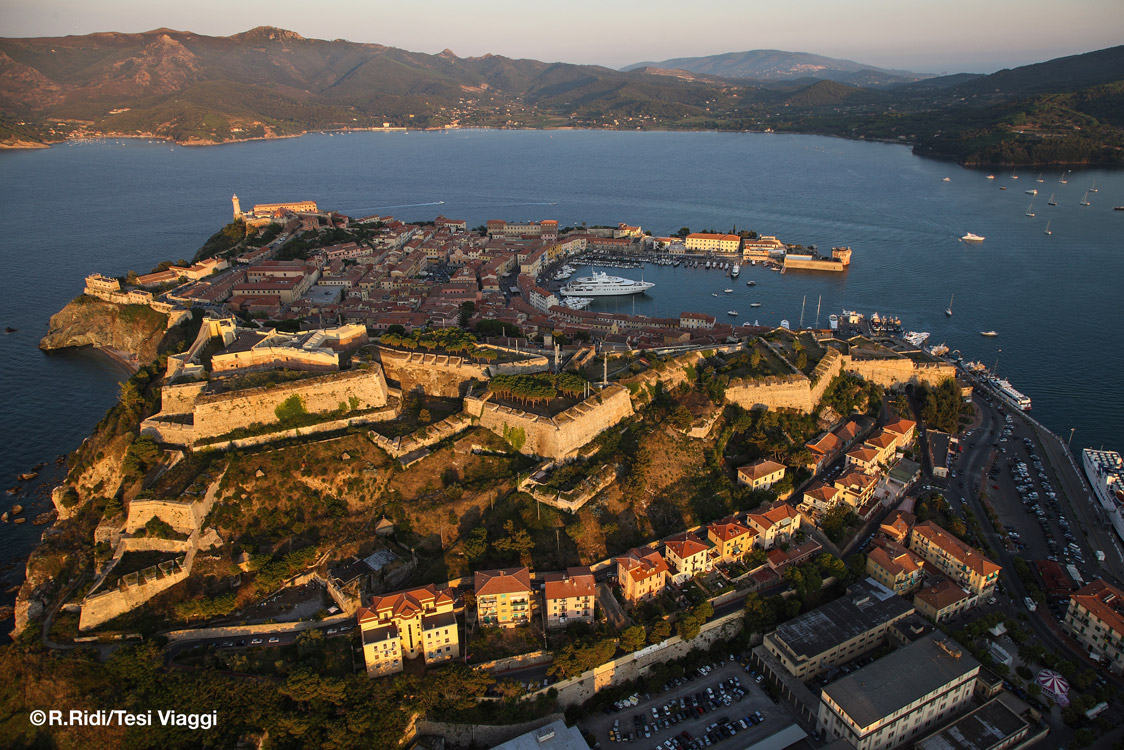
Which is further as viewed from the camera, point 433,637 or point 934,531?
point 934,531

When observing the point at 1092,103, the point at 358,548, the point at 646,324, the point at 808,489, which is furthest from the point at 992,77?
the point at 358,548

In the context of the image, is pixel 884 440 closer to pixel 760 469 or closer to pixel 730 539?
pixel 760 469

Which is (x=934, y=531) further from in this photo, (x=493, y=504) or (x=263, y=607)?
(x=263, y=607)

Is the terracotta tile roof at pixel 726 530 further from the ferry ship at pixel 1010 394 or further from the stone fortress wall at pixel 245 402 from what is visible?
the ferry ship at pixel 1010 394

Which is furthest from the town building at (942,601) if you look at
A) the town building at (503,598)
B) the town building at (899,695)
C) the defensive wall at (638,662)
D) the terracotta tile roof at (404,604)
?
the terracotta tile roof at (404,604)

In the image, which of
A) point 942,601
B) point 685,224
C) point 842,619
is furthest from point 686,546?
point 685,224

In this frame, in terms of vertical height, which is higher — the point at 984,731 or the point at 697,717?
the point at 984,731

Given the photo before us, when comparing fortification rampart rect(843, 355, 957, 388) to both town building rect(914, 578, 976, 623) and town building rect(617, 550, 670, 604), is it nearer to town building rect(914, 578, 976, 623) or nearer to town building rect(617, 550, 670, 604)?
town building rect(914, 578, 976, 623)
